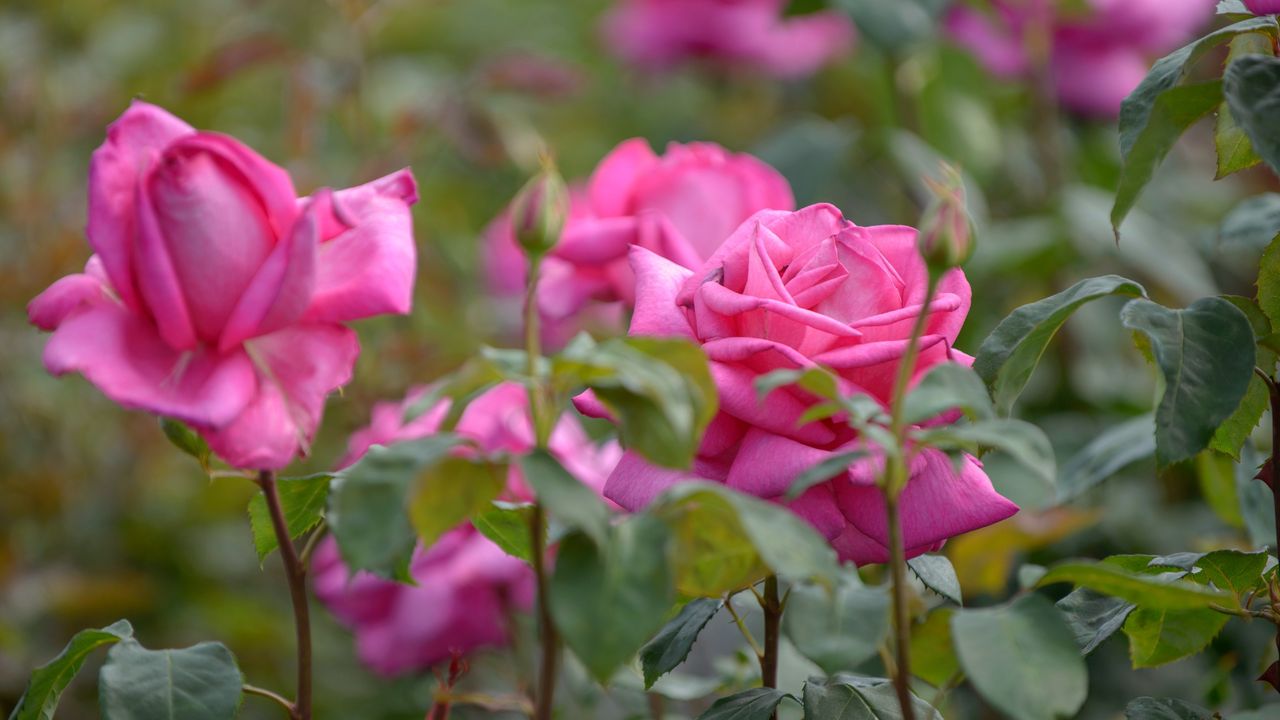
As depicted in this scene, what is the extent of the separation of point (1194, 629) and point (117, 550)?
42.6 inches

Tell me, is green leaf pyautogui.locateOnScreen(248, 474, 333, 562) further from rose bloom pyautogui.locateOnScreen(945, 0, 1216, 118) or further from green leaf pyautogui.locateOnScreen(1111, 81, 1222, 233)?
rose bloom pyautogui.locateOnScreen(945, 0, 1216, 118)

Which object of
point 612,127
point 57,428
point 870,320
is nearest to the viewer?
point 870,320

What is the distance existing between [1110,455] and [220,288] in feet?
1.75

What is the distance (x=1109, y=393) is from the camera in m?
1.24

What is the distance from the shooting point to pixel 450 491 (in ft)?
1.32

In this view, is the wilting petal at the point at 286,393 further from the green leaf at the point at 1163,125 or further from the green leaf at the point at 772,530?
the green leaf at the point at 1163,125

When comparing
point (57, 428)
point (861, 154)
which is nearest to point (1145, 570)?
point (861, 154)

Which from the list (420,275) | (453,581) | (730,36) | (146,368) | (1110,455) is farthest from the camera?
(730,36)

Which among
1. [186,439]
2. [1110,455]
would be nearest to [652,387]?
[186,439]

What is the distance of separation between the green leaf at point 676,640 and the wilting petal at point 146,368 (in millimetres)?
Result: 201

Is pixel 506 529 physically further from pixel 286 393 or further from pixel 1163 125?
pixel 1163 125

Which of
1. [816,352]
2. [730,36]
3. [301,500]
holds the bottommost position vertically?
[730,36]

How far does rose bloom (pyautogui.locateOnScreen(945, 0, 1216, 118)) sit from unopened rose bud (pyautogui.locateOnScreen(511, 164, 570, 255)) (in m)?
1.10

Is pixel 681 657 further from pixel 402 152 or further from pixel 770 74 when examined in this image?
pixel 770 74
